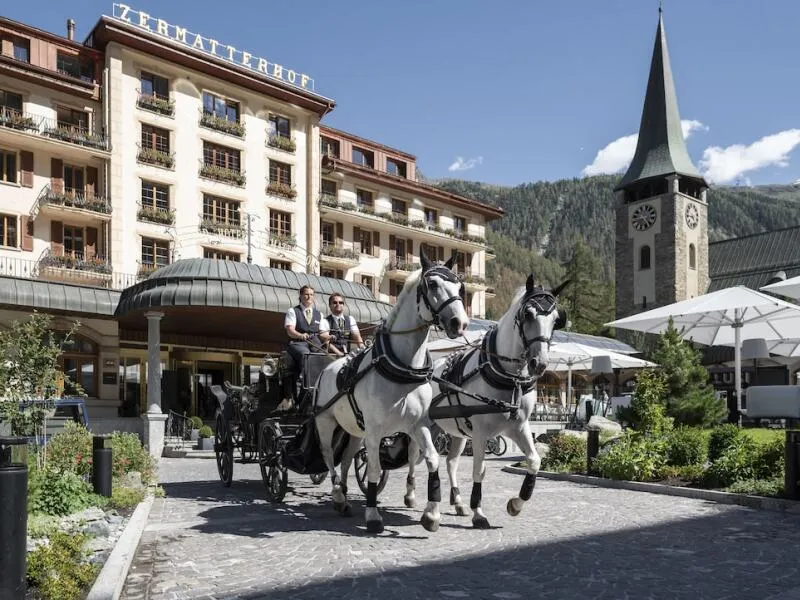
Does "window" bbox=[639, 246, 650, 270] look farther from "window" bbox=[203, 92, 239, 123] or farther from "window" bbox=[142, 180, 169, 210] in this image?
"window" bbox=[142, 180, 169, 210]

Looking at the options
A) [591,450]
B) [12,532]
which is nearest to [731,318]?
[591,450]

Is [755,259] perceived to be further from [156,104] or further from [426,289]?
[426,289]

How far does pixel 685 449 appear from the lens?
12.9 metres

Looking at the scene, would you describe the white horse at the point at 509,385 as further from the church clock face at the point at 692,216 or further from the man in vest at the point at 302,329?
the church clock face at the point at 692,216

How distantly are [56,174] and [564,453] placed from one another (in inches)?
1098

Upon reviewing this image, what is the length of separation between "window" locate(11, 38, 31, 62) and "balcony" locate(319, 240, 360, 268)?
1764 cm

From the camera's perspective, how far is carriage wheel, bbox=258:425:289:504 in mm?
9872

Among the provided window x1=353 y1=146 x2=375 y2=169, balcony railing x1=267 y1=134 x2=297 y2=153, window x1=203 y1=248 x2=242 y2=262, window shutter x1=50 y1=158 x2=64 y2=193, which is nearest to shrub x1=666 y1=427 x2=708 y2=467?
window x1=203 y1=248 x2=242 y2=262

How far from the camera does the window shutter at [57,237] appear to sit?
32.9m

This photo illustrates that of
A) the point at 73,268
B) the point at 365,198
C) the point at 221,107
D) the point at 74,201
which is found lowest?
the point at 73,268

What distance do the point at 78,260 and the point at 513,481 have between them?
84.6ft

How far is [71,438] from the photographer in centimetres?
1091

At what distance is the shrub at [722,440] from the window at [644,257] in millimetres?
61792

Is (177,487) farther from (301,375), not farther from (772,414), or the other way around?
(772,414)
